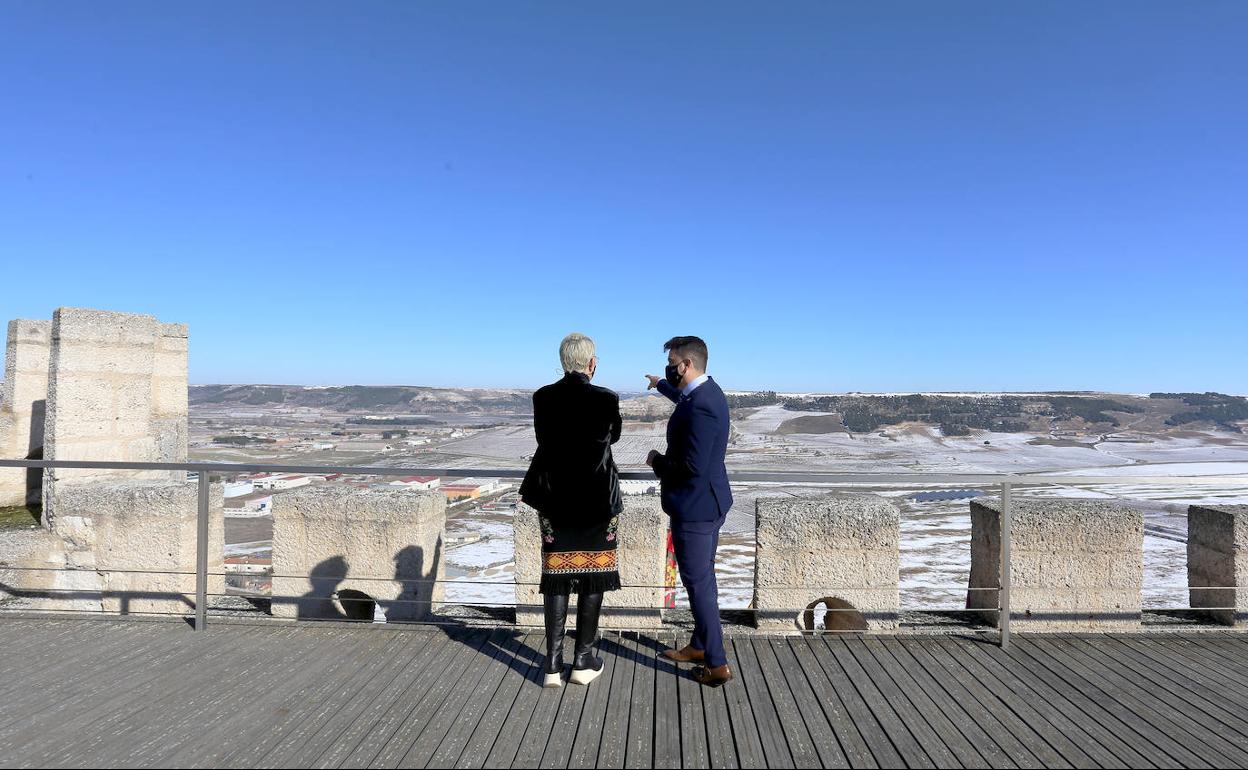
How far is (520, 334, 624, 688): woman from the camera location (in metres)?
3.14

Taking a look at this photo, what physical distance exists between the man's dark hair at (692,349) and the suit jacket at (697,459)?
108 mm

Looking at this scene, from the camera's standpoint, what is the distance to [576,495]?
10.5 feet

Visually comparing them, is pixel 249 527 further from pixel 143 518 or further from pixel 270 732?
pixel 270 732

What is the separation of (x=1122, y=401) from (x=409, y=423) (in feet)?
239

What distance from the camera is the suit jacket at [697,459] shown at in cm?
308

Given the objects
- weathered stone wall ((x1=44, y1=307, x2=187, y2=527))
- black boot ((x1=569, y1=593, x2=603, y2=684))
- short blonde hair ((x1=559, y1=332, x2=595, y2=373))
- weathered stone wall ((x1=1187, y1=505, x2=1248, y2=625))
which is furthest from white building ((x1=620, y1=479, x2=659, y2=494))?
weathered stone wall ((x1=44, y1=307, x2=187, y2=527))

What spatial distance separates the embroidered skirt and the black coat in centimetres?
7

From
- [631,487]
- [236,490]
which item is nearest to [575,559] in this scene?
[631,487]

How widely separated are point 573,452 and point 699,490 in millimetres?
657

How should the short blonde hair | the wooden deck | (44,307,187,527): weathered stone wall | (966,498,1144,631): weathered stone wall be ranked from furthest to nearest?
(44,307,187,527): weathered stone wall
(966,498,1144,631): weathered stone wall
the short blonde hair
the wooden deck

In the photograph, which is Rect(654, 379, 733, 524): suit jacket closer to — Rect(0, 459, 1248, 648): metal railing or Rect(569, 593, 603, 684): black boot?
Rect(0, 459, 1248, 648): metal railing

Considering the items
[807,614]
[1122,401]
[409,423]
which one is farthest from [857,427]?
[807,614]

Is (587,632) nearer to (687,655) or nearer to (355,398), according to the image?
(687,655)

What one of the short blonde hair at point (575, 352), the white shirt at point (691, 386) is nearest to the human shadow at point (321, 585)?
the short blonde hair at point (575, 352)
